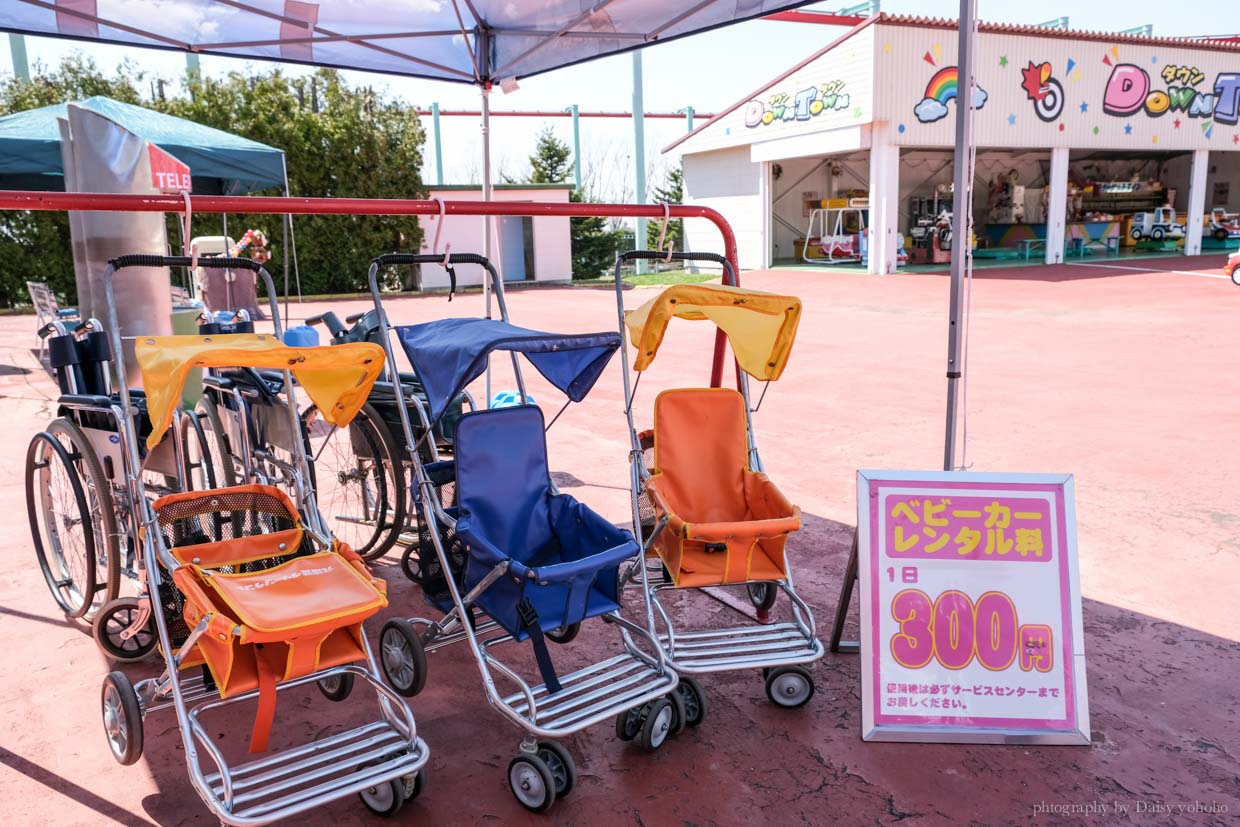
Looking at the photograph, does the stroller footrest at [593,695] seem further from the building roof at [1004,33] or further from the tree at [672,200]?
the tree at [672,200]

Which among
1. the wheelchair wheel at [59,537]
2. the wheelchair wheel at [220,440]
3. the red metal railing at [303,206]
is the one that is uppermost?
the red metal railing at [303,206]

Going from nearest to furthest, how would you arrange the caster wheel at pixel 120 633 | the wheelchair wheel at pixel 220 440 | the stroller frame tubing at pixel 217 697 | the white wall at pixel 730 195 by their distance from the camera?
1. the stroller frame tubing at pixel 217 697
2. the caster wheel at pixel 120 633
3. the wheelchair wheel at pixel 220 440
4. the white wall at pixel 730 195

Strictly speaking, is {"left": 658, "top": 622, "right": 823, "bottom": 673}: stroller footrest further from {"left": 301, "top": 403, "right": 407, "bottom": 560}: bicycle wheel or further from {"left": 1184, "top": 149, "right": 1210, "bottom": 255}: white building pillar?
{"left": 1184, "top": 149, "right": 1210, "bottom": 255}: white building pillar

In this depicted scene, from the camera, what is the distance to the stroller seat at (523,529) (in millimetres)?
3059

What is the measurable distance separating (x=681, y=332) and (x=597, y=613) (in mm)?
10820

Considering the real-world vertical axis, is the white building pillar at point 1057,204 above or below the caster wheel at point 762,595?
above

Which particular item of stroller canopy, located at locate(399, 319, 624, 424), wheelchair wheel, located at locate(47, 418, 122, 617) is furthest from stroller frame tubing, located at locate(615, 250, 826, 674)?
wheelchair wheel, located at locate(47, 418, 122, 617)

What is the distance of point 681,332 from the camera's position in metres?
13.7

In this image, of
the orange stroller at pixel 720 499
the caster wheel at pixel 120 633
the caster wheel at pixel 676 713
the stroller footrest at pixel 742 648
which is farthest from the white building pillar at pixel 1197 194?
the caster wheel at pixel 120 633

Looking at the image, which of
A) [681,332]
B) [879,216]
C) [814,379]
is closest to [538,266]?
[879,216]

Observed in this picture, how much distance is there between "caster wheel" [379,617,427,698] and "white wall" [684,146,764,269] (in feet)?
69.4

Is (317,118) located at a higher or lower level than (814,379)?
higher

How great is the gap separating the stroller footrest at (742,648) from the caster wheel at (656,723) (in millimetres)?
161

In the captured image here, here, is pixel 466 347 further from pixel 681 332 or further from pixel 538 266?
pixel 538 266
